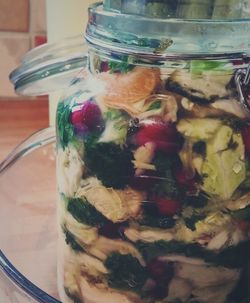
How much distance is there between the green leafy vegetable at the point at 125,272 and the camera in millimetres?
313

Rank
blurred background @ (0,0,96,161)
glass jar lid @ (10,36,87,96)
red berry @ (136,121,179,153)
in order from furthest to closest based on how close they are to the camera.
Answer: blurred background @ (0,0,96,161)
glass jar lid @ (10,36,87,96)
red berry @ (136,121,179,153)

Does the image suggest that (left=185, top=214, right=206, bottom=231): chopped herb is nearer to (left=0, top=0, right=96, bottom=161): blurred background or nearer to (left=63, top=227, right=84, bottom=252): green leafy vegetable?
(left=63, top=227, right=84, bottom=252): green leafy vegetable

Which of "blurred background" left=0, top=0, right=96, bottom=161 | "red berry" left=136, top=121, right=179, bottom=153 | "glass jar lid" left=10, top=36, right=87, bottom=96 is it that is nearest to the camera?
"red berry" left=136, top=121, right=179, bottom=153

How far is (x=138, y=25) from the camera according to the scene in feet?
0.98

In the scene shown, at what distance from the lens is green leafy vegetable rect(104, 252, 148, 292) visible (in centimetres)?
31

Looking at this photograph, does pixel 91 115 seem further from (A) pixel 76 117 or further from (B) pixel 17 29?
(B) pixel 17 29

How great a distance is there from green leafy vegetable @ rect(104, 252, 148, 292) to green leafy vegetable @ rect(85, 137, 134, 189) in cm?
5

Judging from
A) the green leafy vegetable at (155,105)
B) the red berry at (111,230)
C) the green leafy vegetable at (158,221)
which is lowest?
the red berry at (111,230)

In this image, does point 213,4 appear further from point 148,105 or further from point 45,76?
point 45,76

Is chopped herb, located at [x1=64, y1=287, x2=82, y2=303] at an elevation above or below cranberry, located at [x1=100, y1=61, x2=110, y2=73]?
below

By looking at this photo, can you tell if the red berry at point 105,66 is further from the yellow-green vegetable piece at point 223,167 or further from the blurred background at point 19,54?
the blurred background at point 19,54

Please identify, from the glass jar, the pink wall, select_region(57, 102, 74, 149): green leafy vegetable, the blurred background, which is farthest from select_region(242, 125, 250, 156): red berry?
the pink wall

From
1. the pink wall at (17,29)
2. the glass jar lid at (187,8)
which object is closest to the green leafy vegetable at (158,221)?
the glass jar lid at (187,8)

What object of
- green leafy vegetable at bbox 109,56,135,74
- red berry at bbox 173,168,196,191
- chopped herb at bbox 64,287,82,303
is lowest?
chopped herb at bbox 64,287,82,303
